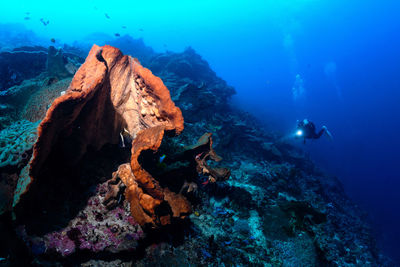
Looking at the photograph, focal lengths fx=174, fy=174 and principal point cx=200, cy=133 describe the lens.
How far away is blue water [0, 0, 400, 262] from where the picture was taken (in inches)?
1001

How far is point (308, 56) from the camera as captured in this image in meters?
121

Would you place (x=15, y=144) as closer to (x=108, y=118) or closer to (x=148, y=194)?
(x=108, y=118)

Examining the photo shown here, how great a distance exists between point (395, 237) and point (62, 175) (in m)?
22.5

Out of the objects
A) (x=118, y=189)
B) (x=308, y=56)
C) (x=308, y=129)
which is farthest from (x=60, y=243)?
(x=308, y=56)

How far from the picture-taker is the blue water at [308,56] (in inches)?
1001

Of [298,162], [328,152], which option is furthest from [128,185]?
[328,152]

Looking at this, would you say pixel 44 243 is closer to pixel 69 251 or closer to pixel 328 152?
pixel 69 251

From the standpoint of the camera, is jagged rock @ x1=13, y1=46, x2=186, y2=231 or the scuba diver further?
the scuba diver

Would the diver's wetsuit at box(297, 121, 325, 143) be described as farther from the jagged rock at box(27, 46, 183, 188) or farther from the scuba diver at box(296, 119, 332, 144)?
the jagged rock at box(27, 46, 183, 188)

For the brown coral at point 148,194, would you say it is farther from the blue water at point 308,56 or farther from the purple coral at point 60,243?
the blue water at point 308,56

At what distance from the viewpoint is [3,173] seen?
178cm

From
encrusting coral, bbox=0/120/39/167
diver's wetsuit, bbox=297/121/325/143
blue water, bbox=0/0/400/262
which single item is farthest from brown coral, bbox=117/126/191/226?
blue water, bbox=0/0/400/262

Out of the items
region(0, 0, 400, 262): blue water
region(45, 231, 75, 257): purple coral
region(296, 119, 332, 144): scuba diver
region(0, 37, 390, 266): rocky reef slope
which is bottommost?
region(45, 231, 75, 257): purple coral

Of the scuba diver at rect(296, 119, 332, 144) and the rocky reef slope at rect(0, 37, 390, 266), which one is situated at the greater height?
the scuba diver at rect(296, 119, 332, 144)
